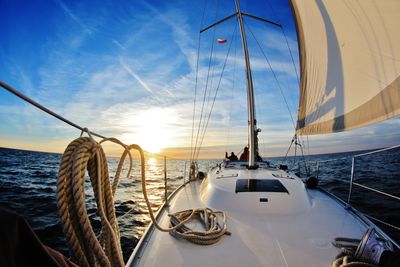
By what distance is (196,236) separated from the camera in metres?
2.82

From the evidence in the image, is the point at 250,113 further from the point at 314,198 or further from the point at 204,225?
the point at 204,225

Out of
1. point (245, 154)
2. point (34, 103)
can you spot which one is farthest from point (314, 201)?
point (245, 154)

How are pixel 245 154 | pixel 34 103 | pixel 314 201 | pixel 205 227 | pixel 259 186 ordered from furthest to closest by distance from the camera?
pixel 245 154
pixel 314 201
pixel 259 186
pixel 205 227
pixel 34 103

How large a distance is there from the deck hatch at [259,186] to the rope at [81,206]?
3119 millimetres

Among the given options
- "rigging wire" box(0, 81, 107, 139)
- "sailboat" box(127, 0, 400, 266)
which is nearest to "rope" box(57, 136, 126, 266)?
"rigging wire" box(0, 81, 107, 139)

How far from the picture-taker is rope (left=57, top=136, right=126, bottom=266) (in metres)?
1.21

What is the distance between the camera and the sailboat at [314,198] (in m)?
2.60

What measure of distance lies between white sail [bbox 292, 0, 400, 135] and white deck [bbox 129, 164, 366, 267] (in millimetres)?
1603

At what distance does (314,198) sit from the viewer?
473cm

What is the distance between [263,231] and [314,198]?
87.3 inches

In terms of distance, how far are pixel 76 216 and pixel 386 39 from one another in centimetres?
417

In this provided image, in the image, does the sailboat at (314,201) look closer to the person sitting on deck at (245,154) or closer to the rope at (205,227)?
the rope at (205,227)

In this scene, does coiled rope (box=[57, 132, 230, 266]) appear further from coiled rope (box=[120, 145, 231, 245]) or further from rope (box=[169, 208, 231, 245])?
rope (box=[169, 208, 231, 245])

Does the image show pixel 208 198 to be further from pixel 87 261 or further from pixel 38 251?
pixel 38 251
